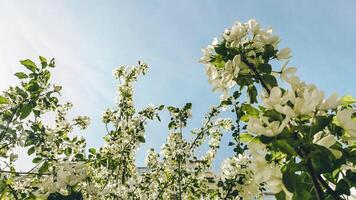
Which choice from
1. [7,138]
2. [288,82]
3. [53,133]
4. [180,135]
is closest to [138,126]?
[180,135]

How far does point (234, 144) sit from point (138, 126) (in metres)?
1.98

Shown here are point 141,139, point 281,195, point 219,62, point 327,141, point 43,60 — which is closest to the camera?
point 327,141

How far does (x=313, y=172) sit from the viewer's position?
60.8 inches

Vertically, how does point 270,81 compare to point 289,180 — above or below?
above

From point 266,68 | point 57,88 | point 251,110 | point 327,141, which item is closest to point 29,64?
point 57,88

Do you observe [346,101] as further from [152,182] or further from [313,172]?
[152,182]

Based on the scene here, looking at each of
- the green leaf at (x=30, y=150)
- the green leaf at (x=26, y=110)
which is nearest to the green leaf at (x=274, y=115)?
the green leaf at (x=26, y=110)

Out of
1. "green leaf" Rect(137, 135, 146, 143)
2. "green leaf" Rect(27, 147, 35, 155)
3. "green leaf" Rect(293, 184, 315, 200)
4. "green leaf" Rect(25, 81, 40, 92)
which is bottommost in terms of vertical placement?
"green leaf" Rect(293, 184, 315, 200)

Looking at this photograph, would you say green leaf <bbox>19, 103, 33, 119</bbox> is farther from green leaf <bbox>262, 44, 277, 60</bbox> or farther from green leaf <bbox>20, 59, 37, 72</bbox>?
green leaf <bbox>262, 44, 277, 60</bbox>

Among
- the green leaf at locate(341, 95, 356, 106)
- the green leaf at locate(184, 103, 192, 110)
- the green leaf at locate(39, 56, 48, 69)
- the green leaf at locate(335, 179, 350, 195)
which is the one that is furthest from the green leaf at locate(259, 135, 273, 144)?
the green leaf at locate(184, 103, 192, 110)

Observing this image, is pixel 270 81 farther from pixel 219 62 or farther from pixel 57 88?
pixel 57 88

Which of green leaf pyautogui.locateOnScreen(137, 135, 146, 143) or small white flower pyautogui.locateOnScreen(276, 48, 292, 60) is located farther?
green leaf pyautogui.locateOnScreen(137, 135, 146, 143)

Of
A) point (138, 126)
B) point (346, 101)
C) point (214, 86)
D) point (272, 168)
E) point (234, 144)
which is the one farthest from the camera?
point (138, 126)

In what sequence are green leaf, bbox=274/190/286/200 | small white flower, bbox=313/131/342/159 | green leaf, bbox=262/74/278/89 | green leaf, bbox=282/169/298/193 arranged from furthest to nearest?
green leaf, bbox=262/74/278/89 < green leaf, bbox=274/190/286/200 < green leaf, bbox=282/169/298/193 < small white flower, bbox=313/131/342/159
